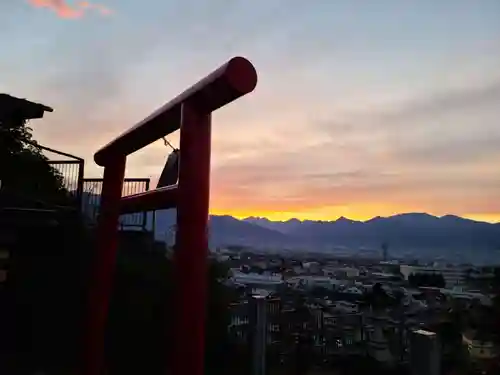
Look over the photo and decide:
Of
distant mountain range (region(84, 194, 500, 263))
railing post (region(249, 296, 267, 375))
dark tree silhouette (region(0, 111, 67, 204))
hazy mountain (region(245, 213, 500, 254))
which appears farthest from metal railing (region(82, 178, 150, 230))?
hazy mountain (region(245, 213, 500, 254))

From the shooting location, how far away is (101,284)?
3068 millimetres

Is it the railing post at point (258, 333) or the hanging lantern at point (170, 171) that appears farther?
the railing post at point (258, 333)

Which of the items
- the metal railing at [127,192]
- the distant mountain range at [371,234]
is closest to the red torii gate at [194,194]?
the metal railing at [127,192]

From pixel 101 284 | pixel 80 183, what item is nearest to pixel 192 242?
pixel 101 284

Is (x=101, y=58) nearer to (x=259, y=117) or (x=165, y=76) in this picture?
(x=165, y=76)

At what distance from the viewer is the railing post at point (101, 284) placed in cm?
304

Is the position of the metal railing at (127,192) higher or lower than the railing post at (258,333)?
higher

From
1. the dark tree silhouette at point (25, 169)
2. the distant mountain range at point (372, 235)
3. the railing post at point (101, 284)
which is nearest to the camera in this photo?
the railing post at point (101, 284)

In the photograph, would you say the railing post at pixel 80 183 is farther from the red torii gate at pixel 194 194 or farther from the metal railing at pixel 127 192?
the red torii gate at pixel 194 194

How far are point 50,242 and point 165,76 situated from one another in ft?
8.60

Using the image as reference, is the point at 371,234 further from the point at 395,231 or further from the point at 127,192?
the point at 127,192

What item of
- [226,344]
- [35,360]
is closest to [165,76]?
[226,344]

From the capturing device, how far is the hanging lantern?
7.45ft

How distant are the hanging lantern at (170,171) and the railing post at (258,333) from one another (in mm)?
1377
